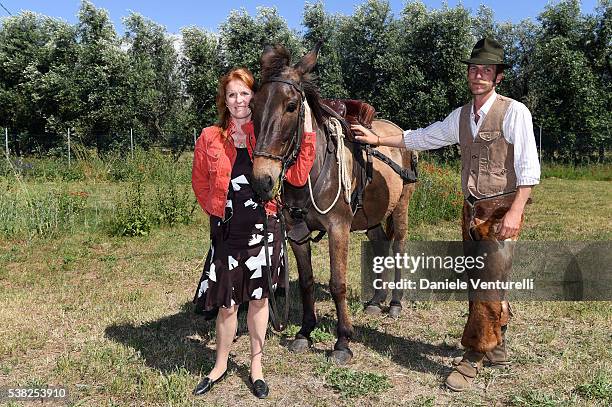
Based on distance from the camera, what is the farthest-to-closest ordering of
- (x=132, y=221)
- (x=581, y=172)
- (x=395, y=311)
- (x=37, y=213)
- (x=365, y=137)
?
(x=581, y=172)
(x=132, y=221)
(x=37, y=213)
(x=395, y=311)
(x=365, y=137)

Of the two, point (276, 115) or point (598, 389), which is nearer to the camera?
point (276, 115)

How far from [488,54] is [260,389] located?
278 centimetres

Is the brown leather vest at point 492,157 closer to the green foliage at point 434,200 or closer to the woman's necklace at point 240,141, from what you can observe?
the woman's necklace at point 240,141

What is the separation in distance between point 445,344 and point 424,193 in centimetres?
620

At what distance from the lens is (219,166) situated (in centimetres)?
310

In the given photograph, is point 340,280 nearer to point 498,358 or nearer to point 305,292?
point 305,292

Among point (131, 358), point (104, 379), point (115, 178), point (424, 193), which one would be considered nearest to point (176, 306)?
point (131, 358)

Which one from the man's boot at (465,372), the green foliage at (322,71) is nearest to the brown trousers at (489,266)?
the man's boot at (465,372)

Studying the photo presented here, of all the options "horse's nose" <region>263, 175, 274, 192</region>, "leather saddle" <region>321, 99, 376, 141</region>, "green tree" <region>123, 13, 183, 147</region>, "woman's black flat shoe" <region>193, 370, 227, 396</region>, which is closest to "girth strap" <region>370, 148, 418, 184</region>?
"leather saddle" <region>321, 99, 376, 141</region>

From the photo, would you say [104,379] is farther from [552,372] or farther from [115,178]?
[115,178]

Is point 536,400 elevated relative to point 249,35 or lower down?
lower down

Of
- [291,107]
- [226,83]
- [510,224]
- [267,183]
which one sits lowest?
[510,224]

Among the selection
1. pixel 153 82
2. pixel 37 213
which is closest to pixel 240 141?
pixel 37 213

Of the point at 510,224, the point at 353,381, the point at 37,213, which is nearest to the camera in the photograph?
the point at 510,224
